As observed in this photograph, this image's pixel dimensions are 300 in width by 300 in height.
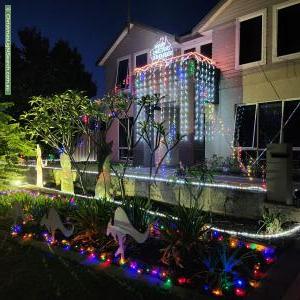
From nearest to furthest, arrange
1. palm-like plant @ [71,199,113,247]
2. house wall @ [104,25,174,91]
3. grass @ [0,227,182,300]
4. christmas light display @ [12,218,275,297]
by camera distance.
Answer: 1. christmas light display @ [12,218,275,297]
2. grass @ [0,227,182,300]
3. palm-like plant @ [71,199,113,247]
4. house wall @ [104,25,174,91]

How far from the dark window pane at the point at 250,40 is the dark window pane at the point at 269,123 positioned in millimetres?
1731

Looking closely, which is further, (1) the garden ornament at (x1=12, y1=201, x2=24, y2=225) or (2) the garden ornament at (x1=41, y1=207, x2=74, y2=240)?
(1) the garden ornament at (x1=12, y1=201, x2=24, y2=225)

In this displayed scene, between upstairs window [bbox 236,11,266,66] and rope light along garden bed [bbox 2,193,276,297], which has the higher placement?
upstairs window [bbox 236,11,266,66]

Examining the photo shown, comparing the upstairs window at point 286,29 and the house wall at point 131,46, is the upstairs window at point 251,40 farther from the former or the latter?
the house wall at point 131,46

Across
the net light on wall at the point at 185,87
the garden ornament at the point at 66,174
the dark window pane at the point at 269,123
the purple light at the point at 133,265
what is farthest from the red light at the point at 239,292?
the net light on wall at the point at 185,87

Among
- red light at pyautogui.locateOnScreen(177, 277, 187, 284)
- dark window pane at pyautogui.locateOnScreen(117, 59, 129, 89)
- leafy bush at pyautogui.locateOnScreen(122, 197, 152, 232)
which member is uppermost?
dark window pane at pyautogui.locateOnScreen(117, 59, 129, 89)

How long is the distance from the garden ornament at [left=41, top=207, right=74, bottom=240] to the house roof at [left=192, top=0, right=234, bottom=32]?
34.4 ft

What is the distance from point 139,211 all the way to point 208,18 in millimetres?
10397

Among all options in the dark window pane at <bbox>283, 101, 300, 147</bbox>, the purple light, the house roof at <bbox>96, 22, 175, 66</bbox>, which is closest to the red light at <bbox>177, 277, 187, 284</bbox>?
the purple light

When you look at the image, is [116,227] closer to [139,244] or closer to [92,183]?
[139,244]

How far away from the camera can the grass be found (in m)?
4.39

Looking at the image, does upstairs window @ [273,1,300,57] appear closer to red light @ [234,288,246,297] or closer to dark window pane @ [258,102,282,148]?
dark window pane @ [258,102,282,148]

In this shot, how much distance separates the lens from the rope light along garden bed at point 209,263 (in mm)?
4348

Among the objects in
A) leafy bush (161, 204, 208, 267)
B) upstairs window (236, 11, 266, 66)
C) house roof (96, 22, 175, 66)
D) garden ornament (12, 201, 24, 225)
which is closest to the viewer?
leafy bush (161, 204, 208, 267)
